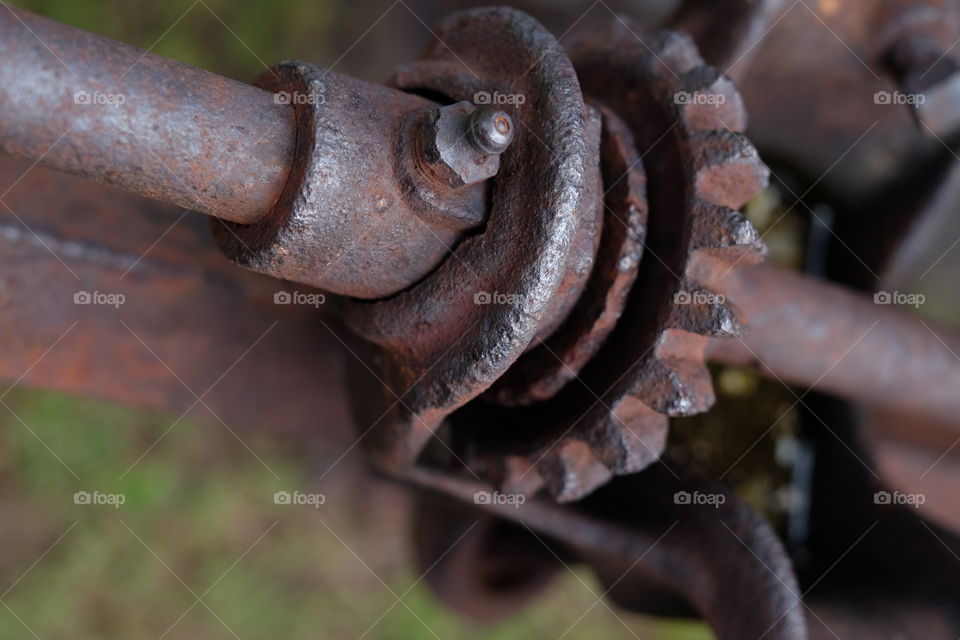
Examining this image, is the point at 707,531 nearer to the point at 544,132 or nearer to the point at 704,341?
the point at 704,341

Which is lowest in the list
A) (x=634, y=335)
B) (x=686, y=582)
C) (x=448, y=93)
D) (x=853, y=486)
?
(x=686, y=582)

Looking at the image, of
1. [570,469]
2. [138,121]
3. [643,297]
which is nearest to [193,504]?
[570,469]

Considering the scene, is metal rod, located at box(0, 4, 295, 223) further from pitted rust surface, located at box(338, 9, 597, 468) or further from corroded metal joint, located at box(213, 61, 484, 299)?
pitted rust surface, located at box(338, 9, 597, 468)

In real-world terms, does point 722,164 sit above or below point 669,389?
above

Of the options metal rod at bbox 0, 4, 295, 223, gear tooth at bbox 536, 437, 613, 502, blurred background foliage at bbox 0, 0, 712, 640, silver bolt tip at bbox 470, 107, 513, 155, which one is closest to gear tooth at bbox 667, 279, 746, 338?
gear tooth at bbox 536, 437, 613, 502

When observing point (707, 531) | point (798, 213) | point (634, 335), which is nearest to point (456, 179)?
point (634, 335)

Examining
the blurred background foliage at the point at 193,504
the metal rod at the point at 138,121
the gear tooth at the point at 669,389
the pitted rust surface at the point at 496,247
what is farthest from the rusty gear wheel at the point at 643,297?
the blurred background foliage at the point at 193,504

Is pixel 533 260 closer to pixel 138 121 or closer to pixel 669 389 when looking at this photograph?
pixel 669 389
